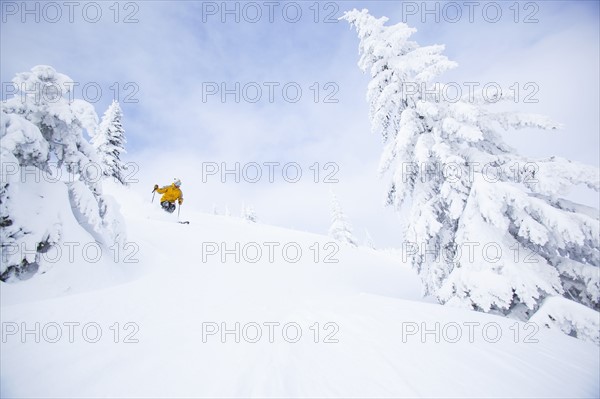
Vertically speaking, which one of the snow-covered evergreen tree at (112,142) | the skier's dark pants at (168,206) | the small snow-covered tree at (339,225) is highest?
the snow-covered evergreen tree at (112,142)

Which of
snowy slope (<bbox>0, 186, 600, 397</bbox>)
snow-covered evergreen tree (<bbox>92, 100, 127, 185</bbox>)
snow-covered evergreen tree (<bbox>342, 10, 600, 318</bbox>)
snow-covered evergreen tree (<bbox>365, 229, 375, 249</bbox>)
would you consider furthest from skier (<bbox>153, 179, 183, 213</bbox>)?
snow-covered evergreen tree (<bbox>365, 229, 375, 249</bbox>)

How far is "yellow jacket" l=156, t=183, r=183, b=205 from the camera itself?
18.4 metres

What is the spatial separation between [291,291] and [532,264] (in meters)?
6.94

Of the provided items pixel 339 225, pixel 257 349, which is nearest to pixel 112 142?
pixel 339 225

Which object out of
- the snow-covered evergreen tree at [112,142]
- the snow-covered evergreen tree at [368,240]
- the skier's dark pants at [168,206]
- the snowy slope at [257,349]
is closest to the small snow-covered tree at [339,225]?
the skier's dark pants at [168,206]

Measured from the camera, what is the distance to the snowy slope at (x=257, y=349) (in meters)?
3.32

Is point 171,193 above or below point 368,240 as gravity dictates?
above

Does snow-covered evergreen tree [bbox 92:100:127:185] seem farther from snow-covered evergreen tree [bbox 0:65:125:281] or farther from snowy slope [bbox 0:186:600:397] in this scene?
snowy slope [bbox 0:186:600:397]

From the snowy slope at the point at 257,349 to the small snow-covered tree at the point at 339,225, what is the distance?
31.1 meters

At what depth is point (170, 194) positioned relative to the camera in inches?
739

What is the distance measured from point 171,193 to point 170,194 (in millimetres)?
157

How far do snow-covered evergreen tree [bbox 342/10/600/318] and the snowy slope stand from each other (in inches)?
94.1

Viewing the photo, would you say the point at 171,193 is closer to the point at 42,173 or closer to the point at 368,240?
the point at 42,173

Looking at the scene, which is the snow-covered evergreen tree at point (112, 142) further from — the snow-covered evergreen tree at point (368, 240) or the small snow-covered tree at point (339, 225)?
the snow-covered evergreen tree at point (368, 240)
